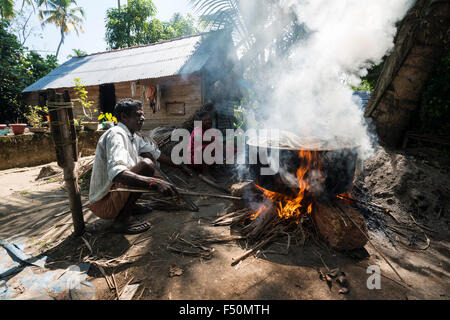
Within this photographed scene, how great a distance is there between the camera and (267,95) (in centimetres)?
790

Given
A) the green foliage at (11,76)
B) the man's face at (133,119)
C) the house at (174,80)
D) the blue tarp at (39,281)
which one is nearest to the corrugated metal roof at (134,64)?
the house at (174,80)

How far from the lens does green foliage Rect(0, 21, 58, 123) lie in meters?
12.9

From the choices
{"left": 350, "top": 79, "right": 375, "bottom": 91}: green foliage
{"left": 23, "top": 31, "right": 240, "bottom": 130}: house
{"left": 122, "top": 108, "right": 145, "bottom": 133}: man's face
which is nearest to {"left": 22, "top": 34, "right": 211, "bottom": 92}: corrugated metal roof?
{"left": 23, "top": 31, "right": 240, "bottom": 130}: house

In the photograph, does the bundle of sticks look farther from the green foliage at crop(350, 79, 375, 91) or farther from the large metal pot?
the green foliage at crop(350, 79, 375, 91)

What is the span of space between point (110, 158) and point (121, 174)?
0.28 metres

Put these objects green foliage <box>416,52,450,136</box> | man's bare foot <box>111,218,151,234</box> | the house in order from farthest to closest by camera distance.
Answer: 1. the house
2. green foliage <box>416,52,450,136</box>
3. man's bare foot <box>111,218,151,234</box>

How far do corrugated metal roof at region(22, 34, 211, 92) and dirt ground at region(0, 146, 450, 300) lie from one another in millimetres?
6652

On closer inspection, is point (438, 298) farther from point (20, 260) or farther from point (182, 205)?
point (20, 260)

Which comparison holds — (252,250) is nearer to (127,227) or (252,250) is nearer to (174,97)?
(127,227)

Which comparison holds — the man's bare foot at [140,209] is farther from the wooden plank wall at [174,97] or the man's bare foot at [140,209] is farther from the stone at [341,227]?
the wooden plank wall at [174,97]
